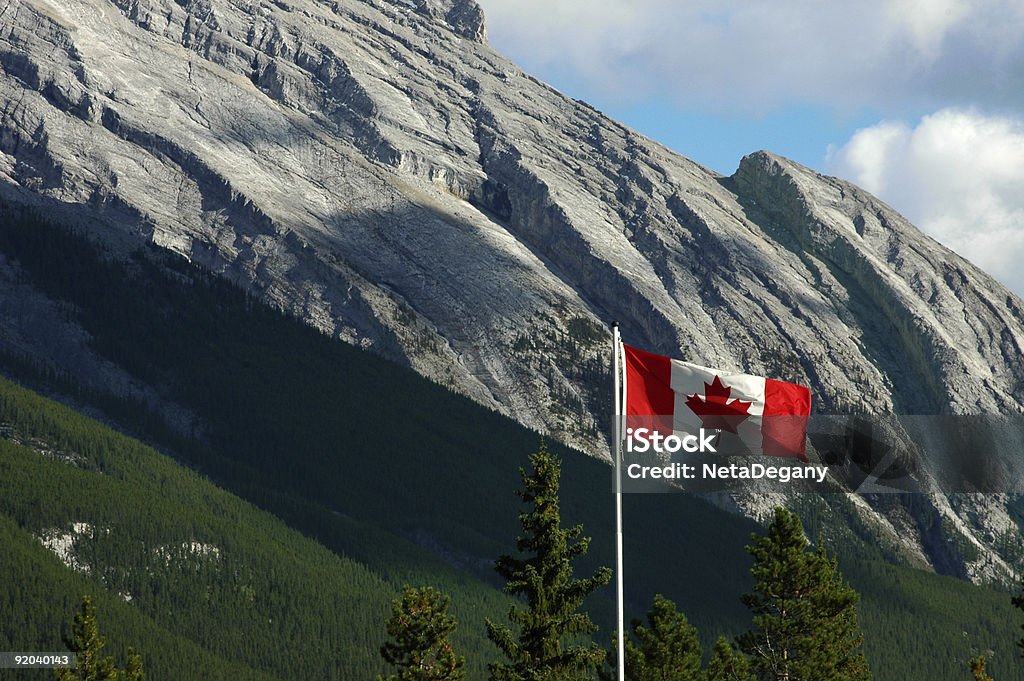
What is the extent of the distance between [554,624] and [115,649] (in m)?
118

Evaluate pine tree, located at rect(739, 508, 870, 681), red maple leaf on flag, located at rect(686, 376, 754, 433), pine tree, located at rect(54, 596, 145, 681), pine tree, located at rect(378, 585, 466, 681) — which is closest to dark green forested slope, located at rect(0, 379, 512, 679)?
pine tree, located at rect(54, 596, 145, 681)

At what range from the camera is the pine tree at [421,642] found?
60.8 metres

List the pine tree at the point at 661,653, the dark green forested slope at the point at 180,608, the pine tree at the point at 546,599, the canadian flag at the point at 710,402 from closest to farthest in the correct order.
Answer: the canadian flag at the point at 710,402
the pine tree at the point at 546,599
the pine tree at the point at 661,653
the dark green forested slope at the point at 180,608

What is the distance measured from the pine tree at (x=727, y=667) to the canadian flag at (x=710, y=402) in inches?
1104

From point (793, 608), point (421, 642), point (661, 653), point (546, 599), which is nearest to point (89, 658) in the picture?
point (421, 642)

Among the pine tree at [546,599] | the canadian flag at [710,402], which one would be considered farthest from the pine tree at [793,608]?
the canadian flag at [710,402]

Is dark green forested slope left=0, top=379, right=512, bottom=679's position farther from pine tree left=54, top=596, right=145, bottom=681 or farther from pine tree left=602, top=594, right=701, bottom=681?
pine tree left=602, top=594, right=701, bottom=681

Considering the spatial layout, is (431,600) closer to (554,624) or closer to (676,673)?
(554,624)

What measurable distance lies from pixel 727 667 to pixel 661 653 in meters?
9.18

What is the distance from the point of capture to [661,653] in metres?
74.8

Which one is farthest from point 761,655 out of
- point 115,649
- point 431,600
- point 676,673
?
point 115,649

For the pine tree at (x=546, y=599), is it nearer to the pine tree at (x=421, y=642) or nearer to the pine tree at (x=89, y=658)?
the pine tree at (x=421, y=642)

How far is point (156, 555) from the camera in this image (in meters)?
198

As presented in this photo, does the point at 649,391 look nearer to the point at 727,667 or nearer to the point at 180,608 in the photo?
the point at 727,667
